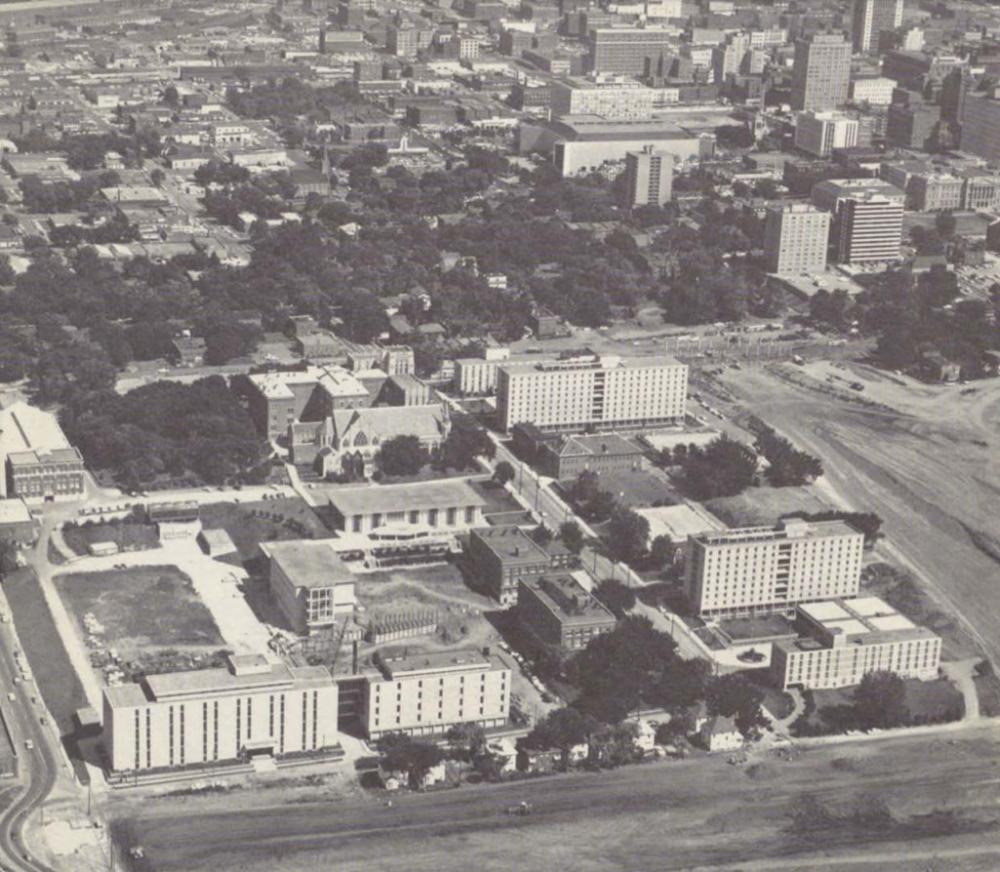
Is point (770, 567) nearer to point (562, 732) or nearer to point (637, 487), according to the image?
point (637, 487)

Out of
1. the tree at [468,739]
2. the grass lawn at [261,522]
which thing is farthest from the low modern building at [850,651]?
the grass lawn at [261,522]

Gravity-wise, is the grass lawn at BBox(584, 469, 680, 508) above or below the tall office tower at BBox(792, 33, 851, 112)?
below

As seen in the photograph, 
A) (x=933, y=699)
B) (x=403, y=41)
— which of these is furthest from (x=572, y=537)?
(x=403, y=41)

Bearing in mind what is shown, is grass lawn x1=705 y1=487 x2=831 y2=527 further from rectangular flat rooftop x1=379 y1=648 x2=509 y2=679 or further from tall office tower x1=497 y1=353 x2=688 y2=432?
rectangular flat rooftop x1=379 y1=648 x2=509 y2=679

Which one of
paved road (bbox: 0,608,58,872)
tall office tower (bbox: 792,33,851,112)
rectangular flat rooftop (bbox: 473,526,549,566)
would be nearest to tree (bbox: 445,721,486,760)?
rectangular flat rooftop (bbox: 473,526,549,566)

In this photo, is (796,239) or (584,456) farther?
(796,239)
